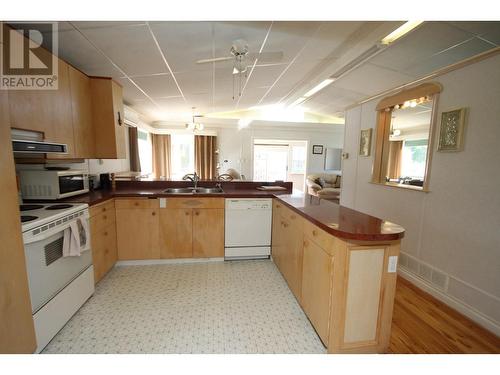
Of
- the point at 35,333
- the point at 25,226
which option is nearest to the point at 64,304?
the point at 35,333

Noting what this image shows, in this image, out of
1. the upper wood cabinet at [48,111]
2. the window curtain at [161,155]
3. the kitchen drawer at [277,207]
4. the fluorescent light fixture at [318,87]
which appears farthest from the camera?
the window curtain at [161,155]

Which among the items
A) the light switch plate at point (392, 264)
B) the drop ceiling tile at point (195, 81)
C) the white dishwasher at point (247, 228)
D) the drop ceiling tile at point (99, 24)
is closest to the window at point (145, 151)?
the drop ceiling tile at point (195, 81)

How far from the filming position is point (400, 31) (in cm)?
200

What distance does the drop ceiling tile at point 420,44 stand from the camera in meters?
1.78

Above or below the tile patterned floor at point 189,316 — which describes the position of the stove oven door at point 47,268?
above

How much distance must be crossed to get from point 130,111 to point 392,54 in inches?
166

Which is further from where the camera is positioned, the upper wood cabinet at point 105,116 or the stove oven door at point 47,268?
the upper wood cabinet at point 105,116

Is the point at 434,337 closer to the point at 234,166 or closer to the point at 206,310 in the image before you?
the point at 206,310

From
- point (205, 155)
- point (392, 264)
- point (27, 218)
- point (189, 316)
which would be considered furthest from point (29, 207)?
point (205, 155)

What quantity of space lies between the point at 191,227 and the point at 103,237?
0.92 meters

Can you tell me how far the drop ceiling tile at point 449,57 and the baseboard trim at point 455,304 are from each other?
2274 mm

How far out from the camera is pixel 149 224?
256 cm

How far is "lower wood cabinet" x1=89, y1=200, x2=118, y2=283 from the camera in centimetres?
207

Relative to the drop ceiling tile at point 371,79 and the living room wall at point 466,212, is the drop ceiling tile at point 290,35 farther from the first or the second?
the living room wall at point 466,212
